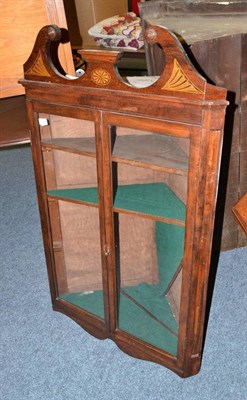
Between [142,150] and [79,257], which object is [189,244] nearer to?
[142,150]

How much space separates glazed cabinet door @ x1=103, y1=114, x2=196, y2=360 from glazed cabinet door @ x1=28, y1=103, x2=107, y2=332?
0.08 meters

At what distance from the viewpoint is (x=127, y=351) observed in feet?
5.45

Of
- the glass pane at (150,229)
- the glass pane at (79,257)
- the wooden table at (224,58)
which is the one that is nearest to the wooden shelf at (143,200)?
the glass pane at (150,229)

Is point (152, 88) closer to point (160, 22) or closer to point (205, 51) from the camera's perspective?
point (205, 51)

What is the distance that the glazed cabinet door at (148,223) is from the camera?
4.21 feet

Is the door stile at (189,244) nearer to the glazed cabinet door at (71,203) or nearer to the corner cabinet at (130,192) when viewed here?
the corner cabinet at (130,192)

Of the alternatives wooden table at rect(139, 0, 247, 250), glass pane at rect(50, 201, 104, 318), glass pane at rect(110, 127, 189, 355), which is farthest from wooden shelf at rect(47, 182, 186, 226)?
wooden table at rect(139, 0, 247, 250)

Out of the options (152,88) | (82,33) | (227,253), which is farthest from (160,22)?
(82,33)

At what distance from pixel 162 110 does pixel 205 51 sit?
702mm

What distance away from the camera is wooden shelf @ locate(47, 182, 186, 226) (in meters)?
1.37

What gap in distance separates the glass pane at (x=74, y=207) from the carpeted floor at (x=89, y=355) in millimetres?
182

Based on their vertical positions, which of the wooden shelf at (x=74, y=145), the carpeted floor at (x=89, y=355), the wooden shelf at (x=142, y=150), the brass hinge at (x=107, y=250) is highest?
the wooden shelf at (x=142, y=150)

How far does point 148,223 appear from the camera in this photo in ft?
5.68

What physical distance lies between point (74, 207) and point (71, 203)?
2 centimetres
